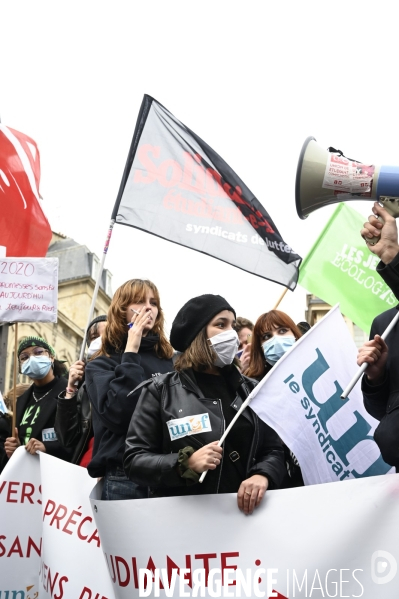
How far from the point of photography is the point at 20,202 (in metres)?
7.38

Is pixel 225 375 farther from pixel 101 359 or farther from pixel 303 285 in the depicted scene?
pixel 303 285

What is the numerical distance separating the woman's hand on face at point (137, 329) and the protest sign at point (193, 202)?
67.0 inches

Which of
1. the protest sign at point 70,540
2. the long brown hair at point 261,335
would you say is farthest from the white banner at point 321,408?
the protest sign at point 70,540

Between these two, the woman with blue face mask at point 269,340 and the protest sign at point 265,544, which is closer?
the protest sign at point 265,544

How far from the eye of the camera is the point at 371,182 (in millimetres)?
3521

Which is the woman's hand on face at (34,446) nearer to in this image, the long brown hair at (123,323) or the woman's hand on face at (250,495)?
the long brown hair at (123,323)

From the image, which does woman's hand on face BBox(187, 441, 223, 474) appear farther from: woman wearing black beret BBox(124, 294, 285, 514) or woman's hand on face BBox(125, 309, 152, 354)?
woman's hand on face BBox(125, 309, 152, 354)

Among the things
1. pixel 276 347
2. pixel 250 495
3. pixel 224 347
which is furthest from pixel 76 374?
pixel 250 495

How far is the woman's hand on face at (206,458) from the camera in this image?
11.5ft

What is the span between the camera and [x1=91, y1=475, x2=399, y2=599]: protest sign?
3.38 meters

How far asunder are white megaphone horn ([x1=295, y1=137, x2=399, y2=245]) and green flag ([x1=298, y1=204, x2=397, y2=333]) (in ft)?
9.15

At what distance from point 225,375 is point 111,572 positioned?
3.48 ft

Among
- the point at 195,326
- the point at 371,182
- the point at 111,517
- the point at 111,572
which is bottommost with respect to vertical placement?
the point at 111,572

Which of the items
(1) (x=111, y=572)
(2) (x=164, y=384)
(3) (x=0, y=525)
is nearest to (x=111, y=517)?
(1) (x=111, y=572)
